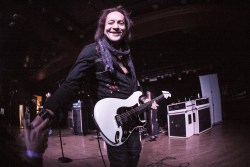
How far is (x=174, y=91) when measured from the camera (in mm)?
9953

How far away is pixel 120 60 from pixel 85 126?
6.69 meters

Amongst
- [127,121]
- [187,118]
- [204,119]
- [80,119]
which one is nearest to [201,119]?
[204,119]

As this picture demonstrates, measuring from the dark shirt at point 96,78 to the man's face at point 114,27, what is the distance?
170 millimetres

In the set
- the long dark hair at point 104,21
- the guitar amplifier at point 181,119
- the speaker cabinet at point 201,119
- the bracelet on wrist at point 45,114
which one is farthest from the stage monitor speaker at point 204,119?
the bracelet on wrist at point 45,114

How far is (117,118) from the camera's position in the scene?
5.41ft

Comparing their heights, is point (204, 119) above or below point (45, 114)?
below

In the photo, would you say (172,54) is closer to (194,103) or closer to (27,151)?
(194,103)

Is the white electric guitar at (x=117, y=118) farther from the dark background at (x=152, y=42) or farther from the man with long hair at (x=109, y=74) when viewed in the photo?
the dark background at (x=152, y=42)

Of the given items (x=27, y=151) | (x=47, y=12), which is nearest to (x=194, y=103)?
(x=47, y=12)

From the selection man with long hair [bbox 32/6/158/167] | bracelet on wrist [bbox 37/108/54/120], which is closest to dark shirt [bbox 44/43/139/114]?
man with long hair [bbox 32/6/158/167]

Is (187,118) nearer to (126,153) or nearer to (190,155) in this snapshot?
(190,155)

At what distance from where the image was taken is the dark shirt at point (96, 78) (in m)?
1.46

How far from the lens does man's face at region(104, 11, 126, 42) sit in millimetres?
1763

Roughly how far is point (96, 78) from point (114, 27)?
425 mm
